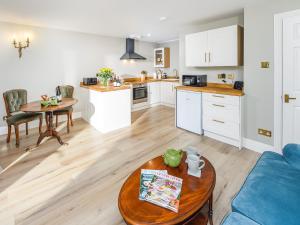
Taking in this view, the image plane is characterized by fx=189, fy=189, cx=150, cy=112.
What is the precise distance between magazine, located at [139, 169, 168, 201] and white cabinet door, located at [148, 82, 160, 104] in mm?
4894

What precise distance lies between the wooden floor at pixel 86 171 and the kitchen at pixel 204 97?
0.24m

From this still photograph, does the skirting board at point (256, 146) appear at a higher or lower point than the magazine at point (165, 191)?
lower

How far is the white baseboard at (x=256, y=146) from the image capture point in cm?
295

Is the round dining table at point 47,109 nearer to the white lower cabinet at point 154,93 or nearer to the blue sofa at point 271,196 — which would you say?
the blue sofa at point 271,196

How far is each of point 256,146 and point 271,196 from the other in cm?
203

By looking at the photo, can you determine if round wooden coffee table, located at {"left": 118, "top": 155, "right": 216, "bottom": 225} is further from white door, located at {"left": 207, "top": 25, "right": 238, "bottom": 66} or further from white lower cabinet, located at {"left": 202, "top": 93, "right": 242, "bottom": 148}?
white door, located at {"left": 207, "top": 25, "right": 238, "bottom": 66}

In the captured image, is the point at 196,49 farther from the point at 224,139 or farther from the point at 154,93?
the point at 154,93

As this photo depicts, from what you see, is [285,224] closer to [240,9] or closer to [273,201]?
[273,201]

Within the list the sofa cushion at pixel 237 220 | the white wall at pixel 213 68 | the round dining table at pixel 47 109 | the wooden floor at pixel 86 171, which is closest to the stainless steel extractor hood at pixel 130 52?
the white wall at pixel 213 68

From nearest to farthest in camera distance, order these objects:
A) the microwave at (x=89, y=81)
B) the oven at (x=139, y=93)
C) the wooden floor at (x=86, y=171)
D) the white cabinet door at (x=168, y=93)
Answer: the wooden floor at (x=86, y=171) < the microwave at (x=89, y=81) < the oven at (x=139, y=93) < the white cabinet door at (x=168, y=93)

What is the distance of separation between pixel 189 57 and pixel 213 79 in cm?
71

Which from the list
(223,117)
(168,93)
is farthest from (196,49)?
(168,93)

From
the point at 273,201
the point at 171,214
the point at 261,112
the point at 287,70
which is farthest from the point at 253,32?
the point at 171,214

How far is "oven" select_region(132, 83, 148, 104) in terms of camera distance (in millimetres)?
5909
